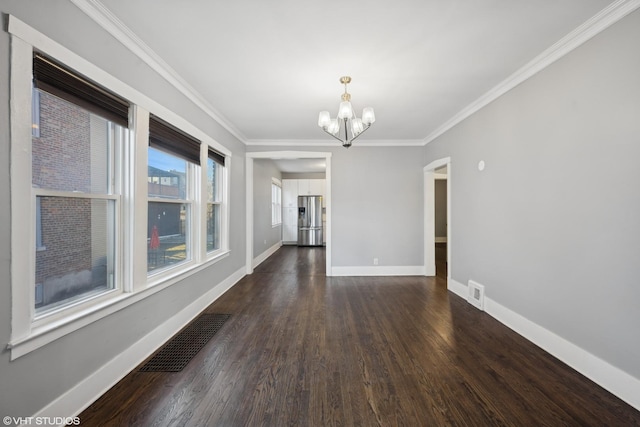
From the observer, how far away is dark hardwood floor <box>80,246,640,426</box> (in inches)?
62.4

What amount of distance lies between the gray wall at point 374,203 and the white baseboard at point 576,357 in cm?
209

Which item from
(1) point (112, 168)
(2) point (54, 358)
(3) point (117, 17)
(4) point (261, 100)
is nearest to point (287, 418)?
(2) point (54, 358)

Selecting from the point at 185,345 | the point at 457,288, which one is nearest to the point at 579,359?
the point at 457,288

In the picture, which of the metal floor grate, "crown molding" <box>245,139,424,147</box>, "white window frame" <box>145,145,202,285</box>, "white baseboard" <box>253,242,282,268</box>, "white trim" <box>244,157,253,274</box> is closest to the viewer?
the metal floor grate

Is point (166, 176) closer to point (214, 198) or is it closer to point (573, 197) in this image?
point (214, 198)

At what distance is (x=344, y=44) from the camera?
2.11 m

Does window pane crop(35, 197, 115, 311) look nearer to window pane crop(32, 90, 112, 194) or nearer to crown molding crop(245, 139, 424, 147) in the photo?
window pane crop(32, 90, 112, 194)

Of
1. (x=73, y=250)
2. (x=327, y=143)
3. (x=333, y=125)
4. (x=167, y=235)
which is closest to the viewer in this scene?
(x=73, y=250)

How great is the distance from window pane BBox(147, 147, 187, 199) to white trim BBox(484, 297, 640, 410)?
3821mm

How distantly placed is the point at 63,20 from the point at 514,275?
4.14 meters

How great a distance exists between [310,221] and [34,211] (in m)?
7.65

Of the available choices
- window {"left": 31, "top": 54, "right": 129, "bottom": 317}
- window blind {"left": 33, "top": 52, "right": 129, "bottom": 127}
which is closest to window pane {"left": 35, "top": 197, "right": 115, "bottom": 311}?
window {"left": 31, "top": 54, "right": 129, "bottom": 317}

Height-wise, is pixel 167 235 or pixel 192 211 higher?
pixel 192 211

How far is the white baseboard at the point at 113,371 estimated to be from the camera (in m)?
1.52
